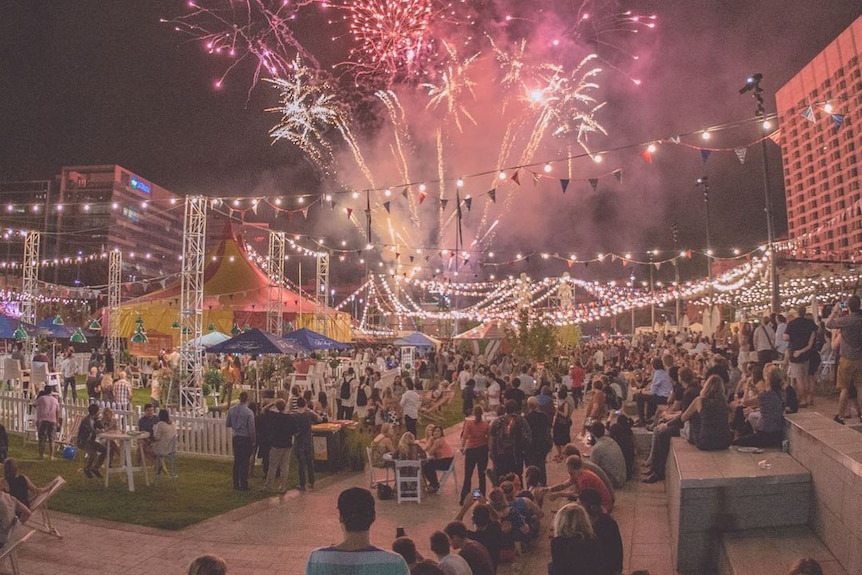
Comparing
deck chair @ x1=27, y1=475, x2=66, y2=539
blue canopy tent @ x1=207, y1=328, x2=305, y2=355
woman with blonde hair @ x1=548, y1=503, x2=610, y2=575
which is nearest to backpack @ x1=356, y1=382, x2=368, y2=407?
blue canopy tent @ x1=207, y1=328, x2=305, y2=355

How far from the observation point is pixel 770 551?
17.9ft

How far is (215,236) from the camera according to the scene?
112875 millimetres

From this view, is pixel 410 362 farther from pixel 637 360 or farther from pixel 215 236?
pixel 215 236

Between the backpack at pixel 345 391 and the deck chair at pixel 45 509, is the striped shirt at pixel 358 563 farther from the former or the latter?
the backpack at pixel 345 391

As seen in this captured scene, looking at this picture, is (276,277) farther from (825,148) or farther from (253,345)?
(825,148)

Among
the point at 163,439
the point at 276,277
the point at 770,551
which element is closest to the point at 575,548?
the point at 770,551

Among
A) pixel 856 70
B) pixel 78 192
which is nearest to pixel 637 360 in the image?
pixel 856 70

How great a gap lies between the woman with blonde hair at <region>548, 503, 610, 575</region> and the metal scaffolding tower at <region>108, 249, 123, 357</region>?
25001 millimetres

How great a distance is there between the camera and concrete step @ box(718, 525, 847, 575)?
504 cm

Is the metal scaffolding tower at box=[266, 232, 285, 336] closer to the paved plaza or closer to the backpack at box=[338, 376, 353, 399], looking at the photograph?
the backpack at box=[338, 376, 353, 399]

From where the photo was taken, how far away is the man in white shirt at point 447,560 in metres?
4.49

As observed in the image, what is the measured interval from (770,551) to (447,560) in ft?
9.04

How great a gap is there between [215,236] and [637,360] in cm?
9840

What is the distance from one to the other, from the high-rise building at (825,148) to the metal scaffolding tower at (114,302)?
5680 centimetres
